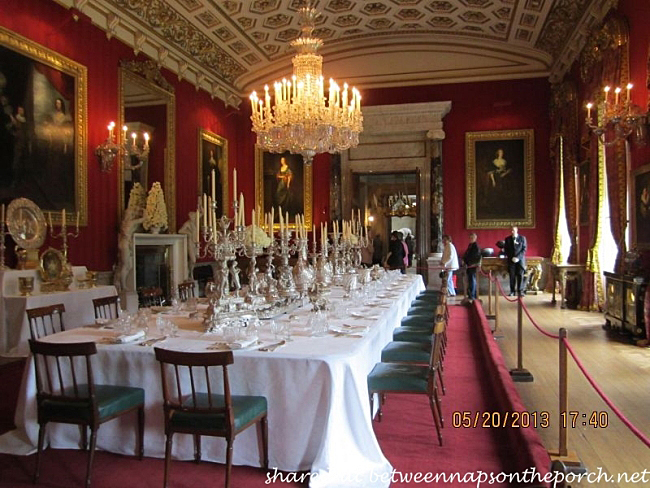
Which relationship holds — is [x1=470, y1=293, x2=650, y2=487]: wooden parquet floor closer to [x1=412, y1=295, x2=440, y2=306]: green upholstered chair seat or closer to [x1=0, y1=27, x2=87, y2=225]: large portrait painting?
[x1=412, y1=295, x2=440, y2=306]: green upholstered chair seat

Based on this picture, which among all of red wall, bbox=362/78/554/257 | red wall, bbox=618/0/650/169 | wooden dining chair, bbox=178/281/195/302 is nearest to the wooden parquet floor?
red wall, bbox=618/0/650/169

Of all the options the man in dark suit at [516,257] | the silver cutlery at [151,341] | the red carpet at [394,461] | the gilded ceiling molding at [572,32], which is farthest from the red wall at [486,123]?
the silver cutlery at [151,341]

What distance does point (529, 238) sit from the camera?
12969 mm

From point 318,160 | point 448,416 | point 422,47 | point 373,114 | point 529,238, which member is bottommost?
point 448,416

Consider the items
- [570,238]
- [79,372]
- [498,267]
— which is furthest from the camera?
[498,267]

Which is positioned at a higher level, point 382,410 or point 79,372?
point 79,372

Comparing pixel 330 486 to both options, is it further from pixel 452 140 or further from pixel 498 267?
pixel 452 140

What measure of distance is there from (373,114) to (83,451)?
1112 cm

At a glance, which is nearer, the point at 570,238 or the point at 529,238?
the point at 570,238

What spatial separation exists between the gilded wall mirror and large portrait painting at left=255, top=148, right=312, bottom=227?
3827mm

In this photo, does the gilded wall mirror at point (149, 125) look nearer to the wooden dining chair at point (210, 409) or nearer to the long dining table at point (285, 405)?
the long dining table at point (285, 405)

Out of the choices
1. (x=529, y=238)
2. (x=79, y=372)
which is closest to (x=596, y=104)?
(x=529, y=238)

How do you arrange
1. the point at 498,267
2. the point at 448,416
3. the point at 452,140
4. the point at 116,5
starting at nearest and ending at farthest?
the point at 448,416 < the point at 116,5 < the point at 498,267 < the point at 452,140
